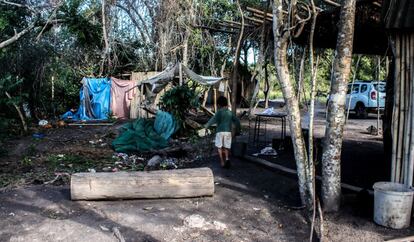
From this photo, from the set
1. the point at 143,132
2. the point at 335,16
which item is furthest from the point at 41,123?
the point at 335,16

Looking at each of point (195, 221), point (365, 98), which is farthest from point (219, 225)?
point (365, 98)

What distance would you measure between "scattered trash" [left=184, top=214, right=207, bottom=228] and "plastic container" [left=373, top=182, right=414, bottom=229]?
228cm

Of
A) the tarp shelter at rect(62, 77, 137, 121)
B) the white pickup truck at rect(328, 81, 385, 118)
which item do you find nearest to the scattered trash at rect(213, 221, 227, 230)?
the tarp shelter at rect(62, 77, 137, 121)

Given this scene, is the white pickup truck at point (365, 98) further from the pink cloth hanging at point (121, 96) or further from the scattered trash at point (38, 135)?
the scattered trash at point (38, 135)

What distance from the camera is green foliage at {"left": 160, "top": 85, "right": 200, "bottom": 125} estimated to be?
49.3ft

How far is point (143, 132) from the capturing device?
13.6 metres

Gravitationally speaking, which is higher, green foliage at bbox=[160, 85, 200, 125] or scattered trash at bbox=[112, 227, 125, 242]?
green foliage at bbox=[160, 85, 200, 125]

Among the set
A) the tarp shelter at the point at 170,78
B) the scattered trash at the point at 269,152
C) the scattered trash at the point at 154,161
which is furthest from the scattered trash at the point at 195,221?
the tarp shelter at the point at 170,78

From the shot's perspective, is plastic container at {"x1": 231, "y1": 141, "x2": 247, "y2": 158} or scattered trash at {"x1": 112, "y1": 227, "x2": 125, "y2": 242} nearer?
scattered trash at {"x1": 112, "y1": 227, "x2": 125, "y2": 242}

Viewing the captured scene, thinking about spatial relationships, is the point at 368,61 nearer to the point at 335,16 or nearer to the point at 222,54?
the point at 222,54

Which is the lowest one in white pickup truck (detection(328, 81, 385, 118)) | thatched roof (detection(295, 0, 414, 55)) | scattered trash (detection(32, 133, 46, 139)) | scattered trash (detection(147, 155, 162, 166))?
scattered trash (detection(147, 155, 162, 166))

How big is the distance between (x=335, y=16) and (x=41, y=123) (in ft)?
44.9

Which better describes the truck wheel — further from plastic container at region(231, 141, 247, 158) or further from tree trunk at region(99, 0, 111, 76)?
plastic container at region(231, 141, 247, 158)

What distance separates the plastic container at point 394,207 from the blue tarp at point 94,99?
1762cm
